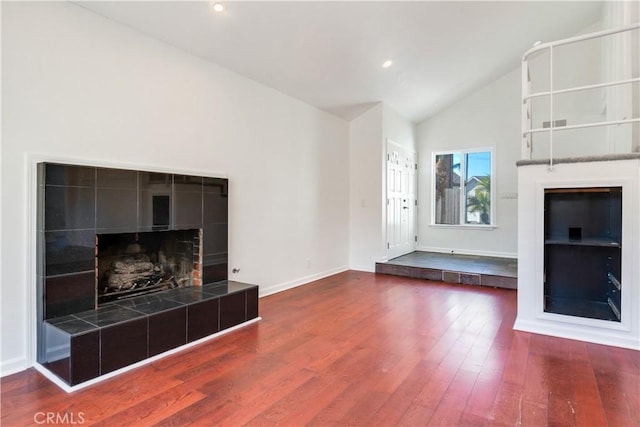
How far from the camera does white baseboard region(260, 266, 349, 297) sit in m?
4.27

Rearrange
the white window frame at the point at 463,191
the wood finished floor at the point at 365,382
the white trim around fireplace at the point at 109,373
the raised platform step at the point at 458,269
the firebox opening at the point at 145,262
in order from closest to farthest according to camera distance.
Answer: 1. the wood finished floor at the point at 365,382
2. the white trim around fireplace at the point at 109,373
3. the firebox opening at the point at 145,262
4. the raised platform step at the point at 458,269
5. the white window frame at the point at 463,191

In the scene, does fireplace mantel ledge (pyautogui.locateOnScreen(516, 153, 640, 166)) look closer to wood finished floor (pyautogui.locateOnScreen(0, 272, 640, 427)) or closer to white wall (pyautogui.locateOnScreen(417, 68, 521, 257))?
wood finished floor (pyautogui.locateOnScreen(0, 272, 640, 427))

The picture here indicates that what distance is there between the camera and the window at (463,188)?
6469mm

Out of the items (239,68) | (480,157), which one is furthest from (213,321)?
(480,157)

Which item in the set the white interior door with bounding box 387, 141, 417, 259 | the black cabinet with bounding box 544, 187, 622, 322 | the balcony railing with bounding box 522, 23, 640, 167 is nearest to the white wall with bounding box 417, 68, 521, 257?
the white interior door with bounding box 387, 141, 417, 259

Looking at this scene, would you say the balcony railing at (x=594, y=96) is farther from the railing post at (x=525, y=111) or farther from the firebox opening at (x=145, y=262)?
the firebox opening at (x=145, y=262)

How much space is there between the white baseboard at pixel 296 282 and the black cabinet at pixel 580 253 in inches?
115

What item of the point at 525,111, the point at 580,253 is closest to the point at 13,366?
the point at 525,111

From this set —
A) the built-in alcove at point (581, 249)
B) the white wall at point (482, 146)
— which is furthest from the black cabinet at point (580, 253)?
the white wall at point (482, 146)

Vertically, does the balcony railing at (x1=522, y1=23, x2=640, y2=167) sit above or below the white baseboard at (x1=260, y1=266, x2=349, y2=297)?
above

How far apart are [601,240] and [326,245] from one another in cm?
341

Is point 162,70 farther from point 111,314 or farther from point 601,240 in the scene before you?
point 601,240

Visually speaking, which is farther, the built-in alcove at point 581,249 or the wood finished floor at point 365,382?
the built-in alcove at point 581,249

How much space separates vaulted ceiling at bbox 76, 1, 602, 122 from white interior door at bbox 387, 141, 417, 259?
974 mm
